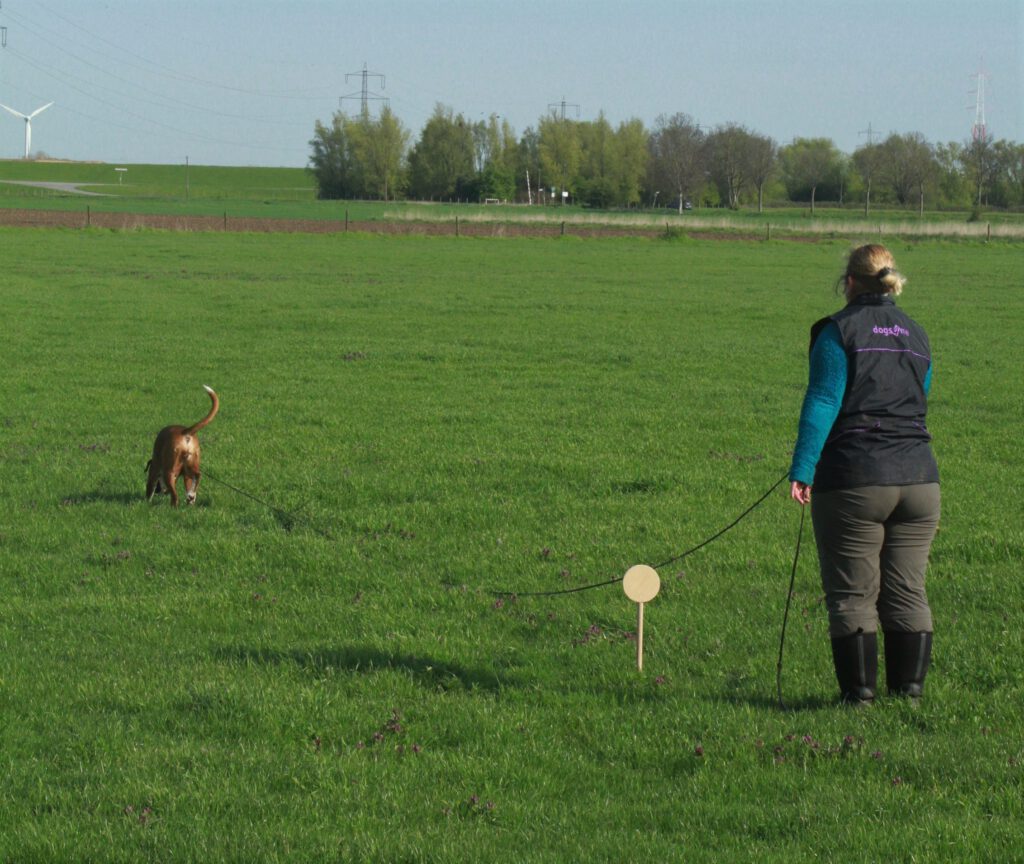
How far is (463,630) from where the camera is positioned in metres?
7.87

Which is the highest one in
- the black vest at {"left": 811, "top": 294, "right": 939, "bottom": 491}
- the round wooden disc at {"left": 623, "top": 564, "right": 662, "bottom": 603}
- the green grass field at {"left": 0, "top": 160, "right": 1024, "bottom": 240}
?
the green grass field at {"left": 0, "top": 160, "right": 1024, "bottom": 240}

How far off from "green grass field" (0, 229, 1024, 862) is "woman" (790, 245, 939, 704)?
0.36 meters

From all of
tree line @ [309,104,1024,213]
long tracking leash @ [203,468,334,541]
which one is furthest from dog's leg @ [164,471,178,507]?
tree line @ [309,104,1024,213]

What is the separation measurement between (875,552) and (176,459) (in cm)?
684

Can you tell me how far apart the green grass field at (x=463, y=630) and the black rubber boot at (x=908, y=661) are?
114mm

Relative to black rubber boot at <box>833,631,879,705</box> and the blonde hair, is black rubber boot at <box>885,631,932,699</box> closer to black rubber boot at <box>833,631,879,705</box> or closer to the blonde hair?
black rubber boot at <box>833,631,879,705</box>

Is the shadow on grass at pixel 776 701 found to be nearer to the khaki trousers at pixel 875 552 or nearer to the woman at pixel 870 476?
the woman at pixel 870 476

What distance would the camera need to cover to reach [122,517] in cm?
1071

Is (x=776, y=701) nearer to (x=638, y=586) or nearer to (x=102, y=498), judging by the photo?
(x=638, y=586)

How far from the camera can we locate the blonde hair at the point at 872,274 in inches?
249

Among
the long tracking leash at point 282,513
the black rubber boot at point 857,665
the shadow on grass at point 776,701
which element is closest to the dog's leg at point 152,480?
the long tracking leash at point 282,513

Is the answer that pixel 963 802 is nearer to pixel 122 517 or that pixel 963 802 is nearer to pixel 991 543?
pixel 991 543

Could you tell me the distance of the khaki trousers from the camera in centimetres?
626

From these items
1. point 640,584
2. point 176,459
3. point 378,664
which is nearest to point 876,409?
point 640,584
